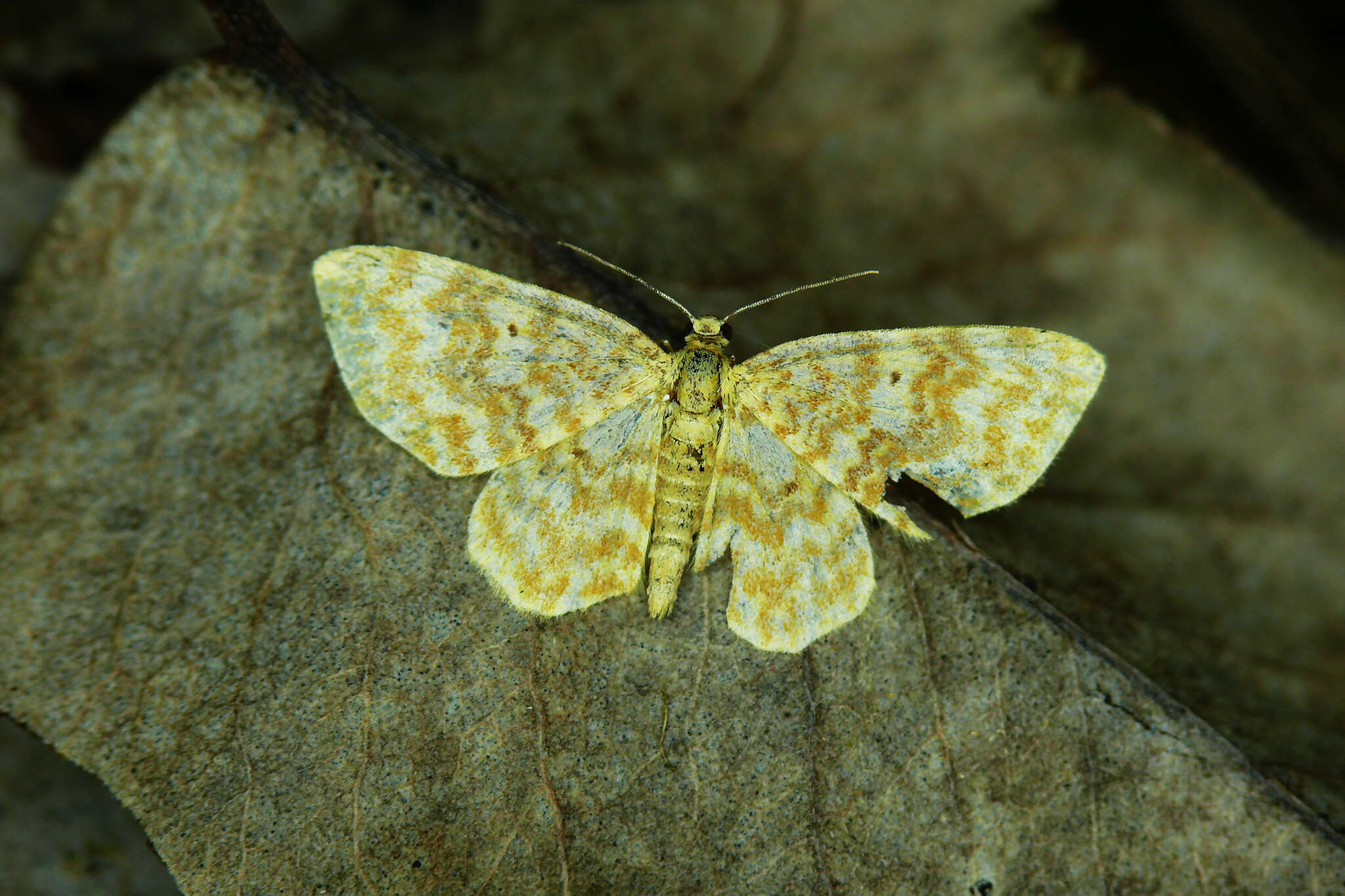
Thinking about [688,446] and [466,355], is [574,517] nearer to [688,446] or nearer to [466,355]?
[688,446]

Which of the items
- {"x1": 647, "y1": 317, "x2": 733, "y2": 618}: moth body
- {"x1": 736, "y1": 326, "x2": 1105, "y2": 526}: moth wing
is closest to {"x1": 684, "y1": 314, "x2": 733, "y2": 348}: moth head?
{"x1": 647, "y1": 317, "x2": 733, "y2": 618}: moth body

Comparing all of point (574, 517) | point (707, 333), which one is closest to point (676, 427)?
point (707, 333)

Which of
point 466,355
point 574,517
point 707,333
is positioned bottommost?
point 574,517

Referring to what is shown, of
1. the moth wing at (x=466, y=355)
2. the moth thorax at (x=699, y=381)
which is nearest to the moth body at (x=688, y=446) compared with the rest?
the moth thorax at (x=699, y=381)

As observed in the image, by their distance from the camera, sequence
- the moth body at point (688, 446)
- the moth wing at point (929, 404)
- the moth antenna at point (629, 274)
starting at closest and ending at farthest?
1. the moth wing at point (929, 404)
2. the moth body at point (688, 446)
3. the moth antenna at point (629, 274)

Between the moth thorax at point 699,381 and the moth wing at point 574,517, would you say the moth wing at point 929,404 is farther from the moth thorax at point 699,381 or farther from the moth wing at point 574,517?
the moth wing at point 574,517

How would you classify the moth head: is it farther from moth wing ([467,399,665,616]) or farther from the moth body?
moth wing ([467,399,665,616])
